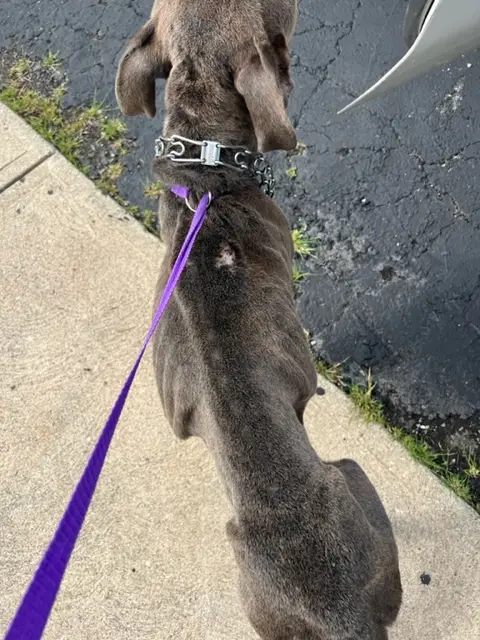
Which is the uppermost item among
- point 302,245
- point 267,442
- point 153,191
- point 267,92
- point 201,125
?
point 267,92

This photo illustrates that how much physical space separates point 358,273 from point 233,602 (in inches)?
70.2

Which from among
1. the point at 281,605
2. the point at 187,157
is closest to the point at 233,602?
the point at 281,605

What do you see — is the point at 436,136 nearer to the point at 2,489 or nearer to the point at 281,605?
the point at 281,605

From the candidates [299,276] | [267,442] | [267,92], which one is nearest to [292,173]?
[299,276]

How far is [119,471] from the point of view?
11.4ft

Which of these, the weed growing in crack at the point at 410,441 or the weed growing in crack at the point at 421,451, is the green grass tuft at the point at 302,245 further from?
the weed growing in crack at the point at 421,451

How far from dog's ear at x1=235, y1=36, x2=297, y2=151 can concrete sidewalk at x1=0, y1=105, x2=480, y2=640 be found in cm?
139

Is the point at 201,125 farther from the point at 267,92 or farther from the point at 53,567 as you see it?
the point at 53,567

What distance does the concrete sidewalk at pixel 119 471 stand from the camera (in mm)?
3176

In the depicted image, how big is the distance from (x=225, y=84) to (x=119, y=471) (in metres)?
1.92

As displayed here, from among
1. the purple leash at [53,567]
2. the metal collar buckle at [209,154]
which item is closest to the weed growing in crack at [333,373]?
the metal collar buckle at [209,154]

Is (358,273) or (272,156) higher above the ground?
(272,156)

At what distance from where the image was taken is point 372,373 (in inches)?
140

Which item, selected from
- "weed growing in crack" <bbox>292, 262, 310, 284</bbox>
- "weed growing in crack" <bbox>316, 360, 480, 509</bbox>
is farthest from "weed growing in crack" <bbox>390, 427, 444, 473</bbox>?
"weed growing in crack" <bbox>292, 262, 310, 284</bbox>
